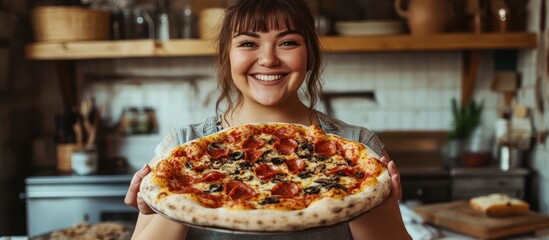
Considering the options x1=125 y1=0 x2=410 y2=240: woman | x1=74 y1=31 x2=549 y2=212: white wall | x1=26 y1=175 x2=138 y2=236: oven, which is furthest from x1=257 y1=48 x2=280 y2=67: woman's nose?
x1=74 y1=31 x2=549 y2=212: white wall

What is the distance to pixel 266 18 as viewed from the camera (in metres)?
1.39

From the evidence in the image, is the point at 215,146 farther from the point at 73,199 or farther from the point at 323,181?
the point at 73,199

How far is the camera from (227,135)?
1.47 metres

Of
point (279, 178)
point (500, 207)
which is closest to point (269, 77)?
point (279, 178)

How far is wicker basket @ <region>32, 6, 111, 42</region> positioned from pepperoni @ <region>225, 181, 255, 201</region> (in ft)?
8.43

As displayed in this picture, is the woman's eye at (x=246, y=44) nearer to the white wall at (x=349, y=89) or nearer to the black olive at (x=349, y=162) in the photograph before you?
the black olive at (x=349, y=162)

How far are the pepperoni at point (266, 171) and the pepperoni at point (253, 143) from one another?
99mm

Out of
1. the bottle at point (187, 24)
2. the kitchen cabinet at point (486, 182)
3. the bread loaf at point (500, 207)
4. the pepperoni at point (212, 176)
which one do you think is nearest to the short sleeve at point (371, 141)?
the pepperoni at point (212, 176)

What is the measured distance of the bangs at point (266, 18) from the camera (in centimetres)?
138

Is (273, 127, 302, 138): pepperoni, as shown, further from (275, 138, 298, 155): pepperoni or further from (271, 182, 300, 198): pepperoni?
(271, 182, 300, 198): pepperoni

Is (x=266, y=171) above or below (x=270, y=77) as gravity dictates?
below

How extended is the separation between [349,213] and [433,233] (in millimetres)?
1403

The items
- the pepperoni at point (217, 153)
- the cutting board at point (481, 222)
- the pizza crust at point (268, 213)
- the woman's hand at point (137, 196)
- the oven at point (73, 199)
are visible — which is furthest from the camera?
the oven at point (73, 199)

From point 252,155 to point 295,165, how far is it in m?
0.12
